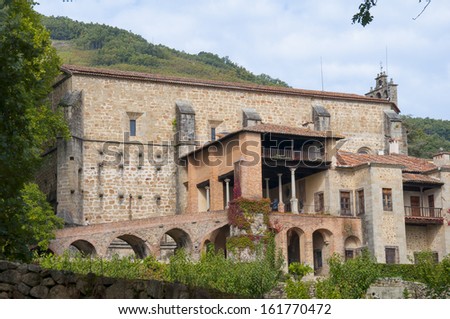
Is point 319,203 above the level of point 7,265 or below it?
above

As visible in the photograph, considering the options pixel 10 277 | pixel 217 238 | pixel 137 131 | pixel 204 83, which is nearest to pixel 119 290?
pixel 10 277

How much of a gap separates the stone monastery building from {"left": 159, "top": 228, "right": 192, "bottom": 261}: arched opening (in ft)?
0.25

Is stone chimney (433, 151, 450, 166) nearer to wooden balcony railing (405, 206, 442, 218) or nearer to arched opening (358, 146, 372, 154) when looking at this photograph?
wooden balcony railing (405, 206, 442, 218)

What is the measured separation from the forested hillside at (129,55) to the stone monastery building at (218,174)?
4169 centimetres

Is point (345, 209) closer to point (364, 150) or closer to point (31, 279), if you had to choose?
point (364, 150)

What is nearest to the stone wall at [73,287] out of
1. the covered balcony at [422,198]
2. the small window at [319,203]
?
the small window at [319,203]

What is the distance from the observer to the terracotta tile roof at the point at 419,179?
53.6 m

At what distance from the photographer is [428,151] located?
88.8m

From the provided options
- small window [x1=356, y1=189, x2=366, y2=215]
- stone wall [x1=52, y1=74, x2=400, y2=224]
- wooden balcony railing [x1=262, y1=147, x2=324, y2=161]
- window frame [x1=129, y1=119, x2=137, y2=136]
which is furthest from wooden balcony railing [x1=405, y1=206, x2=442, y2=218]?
window frame [x1=129, y1=119, x2=137, y2=136]

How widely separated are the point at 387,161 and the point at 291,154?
18.5 feet

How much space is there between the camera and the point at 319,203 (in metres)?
53.2

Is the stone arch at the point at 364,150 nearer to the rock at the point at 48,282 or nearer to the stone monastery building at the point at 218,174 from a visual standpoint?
the stone monastery building at the point at 218,174

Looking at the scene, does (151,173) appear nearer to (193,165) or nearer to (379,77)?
(193,165)

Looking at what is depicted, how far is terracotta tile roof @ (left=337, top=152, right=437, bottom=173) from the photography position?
53906 millimetres
